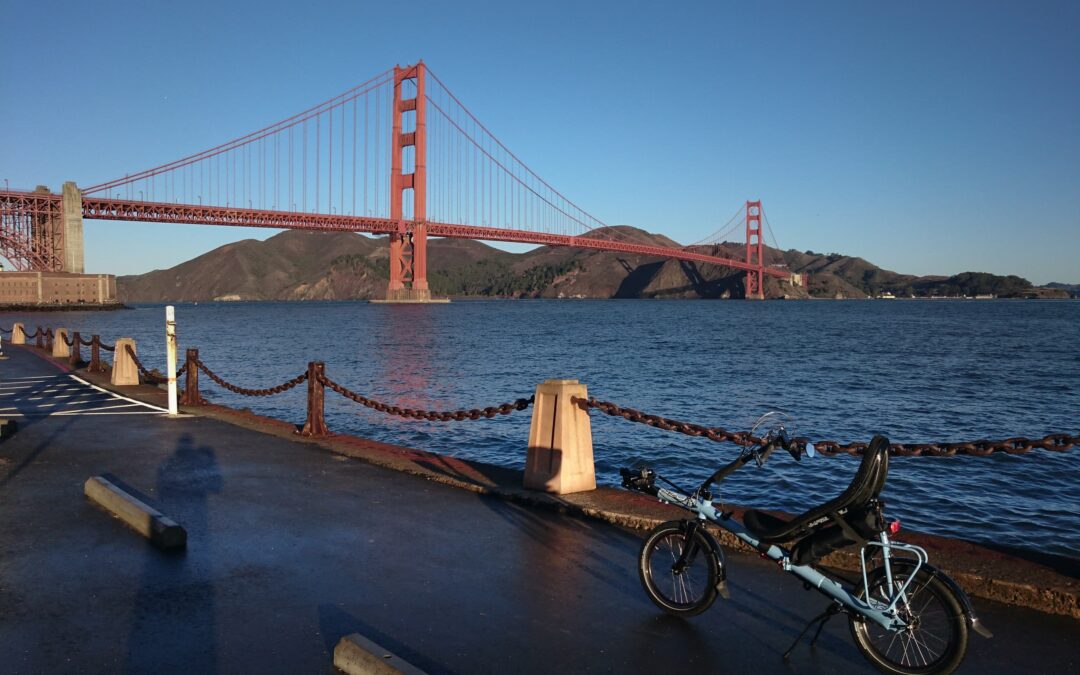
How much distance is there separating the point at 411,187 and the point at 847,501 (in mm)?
110036

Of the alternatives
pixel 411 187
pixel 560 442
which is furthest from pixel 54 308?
pixel 560 442

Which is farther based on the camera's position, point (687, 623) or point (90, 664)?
point (687, 623)

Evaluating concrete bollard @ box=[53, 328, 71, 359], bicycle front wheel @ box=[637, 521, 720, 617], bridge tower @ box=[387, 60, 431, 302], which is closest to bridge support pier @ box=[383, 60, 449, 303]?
bridge tower @ box=[387, 60, 431, 302]

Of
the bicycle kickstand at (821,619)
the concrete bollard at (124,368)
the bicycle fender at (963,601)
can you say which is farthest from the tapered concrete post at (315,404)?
the bicycle fender at (963,601)

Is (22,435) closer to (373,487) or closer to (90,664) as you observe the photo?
(373,487)

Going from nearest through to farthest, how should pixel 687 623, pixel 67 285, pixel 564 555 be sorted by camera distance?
pixel 687 623, pixel 564 555, pixel 67 285

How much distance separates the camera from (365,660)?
4047mm

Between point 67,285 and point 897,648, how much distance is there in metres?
129

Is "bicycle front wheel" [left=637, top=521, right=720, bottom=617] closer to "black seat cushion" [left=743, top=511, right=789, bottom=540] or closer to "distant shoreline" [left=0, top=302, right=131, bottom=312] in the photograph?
"black seat cushion" [left=743, top=511, right=789, bottom=540]

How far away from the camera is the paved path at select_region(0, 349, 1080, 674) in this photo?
14.6 feet

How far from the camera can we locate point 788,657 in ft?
14.8

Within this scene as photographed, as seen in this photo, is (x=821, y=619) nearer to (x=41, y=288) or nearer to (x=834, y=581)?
(x=834, y=581)

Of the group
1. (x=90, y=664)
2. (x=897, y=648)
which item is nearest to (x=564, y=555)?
(x=897, y=648)

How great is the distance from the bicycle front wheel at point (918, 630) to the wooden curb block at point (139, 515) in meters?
4.92
